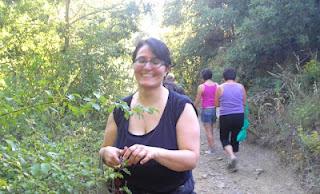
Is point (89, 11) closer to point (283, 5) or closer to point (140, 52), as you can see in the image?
point (283, 5)

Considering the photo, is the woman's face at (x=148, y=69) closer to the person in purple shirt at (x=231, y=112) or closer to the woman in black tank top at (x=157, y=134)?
the woman in black tank top at (x=157, y=134)

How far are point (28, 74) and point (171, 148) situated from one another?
151 inches

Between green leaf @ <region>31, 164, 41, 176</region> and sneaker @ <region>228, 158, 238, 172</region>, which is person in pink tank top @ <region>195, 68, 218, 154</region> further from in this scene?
green leaf @ <region>31, 164, 41, 176</region>

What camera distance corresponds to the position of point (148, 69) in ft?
6.74

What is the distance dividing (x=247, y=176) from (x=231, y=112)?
1091 millimetres

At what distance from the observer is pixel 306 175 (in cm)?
628

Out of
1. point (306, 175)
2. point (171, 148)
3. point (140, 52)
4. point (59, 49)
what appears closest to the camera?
point (171, 148)

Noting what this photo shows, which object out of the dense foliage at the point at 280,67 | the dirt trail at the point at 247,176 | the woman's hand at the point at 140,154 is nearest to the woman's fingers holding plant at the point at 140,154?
the woman's hand at the point at 140,154

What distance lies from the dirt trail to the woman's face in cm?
465

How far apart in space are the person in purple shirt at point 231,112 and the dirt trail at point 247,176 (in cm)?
29

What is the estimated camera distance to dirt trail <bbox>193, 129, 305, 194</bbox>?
21.1 ft

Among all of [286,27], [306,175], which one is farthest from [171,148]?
[286,27]

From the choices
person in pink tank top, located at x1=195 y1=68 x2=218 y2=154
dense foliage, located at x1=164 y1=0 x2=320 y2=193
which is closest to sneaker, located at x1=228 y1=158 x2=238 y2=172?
dense foliage, located at x1=164 y1=0 x2=320 y2=193

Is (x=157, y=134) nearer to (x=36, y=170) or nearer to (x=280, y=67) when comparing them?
(x=36, y=170)
